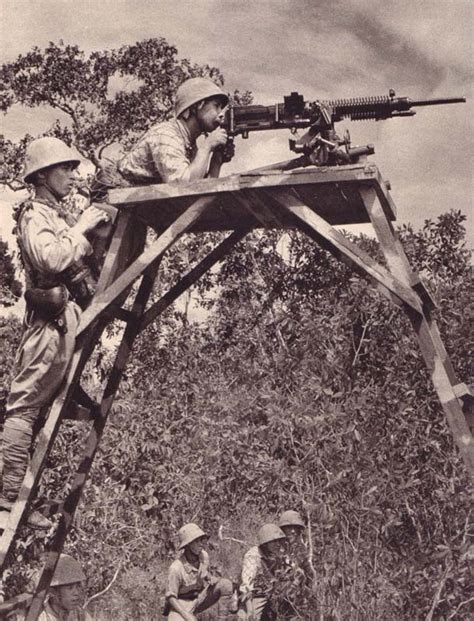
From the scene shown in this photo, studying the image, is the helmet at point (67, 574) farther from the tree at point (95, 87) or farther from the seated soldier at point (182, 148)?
the tree at point (95, 87)

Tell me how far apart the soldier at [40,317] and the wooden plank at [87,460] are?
0.63 metres

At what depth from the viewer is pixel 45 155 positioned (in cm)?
494

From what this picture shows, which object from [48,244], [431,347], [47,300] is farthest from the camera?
[47,300]

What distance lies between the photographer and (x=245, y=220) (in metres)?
5.61

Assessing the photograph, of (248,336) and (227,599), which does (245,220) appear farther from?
(227,599)

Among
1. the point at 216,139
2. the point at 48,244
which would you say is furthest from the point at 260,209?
the point at 48,244

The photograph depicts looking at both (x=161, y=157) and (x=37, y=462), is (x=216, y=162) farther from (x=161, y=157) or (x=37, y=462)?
(x=37, y=462)

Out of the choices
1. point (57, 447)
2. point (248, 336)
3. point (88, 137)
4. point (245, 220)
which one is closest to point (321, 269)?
point (248, 336)

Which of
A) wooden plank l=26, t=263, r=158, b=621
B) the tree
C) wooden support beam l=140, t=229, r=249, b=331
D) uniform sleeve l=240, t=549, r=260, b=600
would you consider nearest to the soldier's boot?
wooden plank l=26, t=263, r=158, b=621

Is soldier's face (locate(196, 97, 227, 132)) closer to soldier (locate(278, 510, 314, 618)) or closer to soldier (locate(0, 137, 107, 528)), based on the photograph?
soldier (locate(0, 137, 107, 528))

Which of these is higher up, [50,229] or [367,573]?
[50,229]

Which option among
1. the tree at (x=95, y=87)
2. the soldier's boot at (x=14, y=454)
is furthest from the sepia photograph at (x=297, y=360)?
the tree at (x=95, y=87)

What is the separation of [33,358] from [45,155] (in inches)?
45.9

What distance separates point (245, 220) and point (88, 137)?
461 inches
